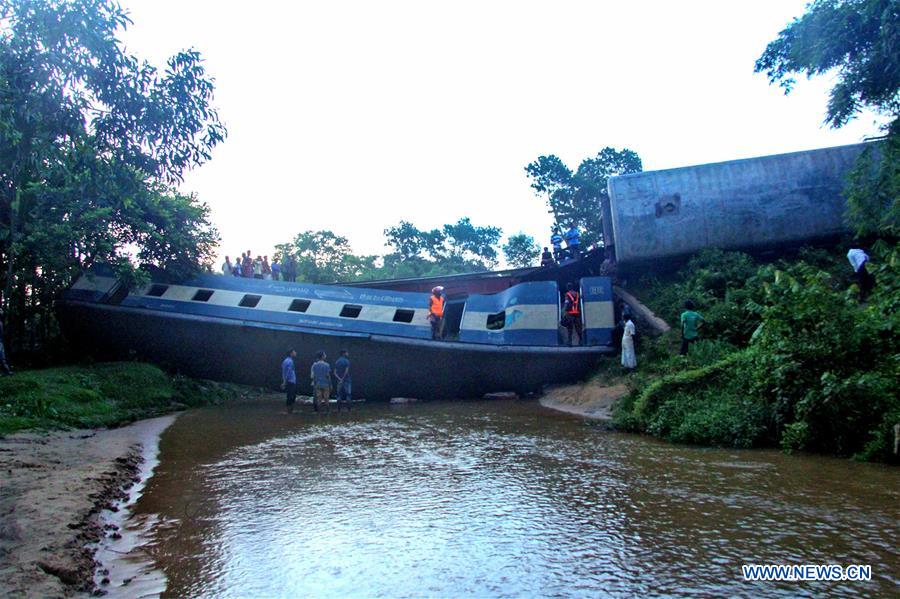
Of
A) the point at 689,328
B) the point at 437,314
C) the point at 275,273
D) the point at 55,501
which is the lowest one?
the point at 55,501

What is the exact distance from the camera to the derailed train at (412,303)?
14.8 meters

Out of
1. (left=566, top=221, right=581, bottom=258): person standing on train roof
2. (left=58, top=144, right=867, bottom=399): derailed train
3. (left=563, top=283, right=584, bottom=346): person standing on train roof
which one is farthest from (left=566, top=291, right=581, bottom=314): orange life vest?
(left=566, top=221, right=581, bottom=258): person standing on train roof

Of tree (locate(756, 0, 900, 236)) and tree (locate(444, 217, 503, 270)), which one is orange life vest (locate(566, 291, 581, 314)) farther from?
tree (locate(444, 217, 503, 270))

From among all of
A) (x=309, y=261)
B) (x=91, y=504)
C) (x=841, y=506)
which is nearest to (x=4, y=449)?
(x=91, y=504)

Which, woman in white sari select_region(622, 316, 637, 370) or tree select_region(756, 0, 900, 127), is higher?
tree select_region(756, 0, 900, 127)

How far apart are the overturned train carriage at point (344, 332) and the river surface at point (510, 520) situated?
266 inches

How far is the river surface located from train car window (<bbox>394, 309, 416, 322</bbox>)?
7.96 metres

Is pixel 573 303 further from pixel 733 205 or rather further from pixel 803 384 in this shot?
pixel 803 384

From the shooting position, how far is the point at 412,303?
51.6 ft

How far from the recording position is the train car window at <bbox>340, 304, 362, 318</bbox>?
1579 centimetres

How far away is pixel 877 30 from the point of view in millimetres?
12430

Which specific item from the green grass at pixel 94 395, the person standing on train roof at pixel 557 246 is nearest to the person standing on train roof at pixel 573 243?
the person standing on train roof at pixel 557 246

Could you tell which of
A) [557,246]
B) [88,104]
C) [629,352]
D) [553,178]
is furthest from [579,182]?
[88,104]

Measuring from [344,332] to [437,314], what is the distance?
229 centimetres
